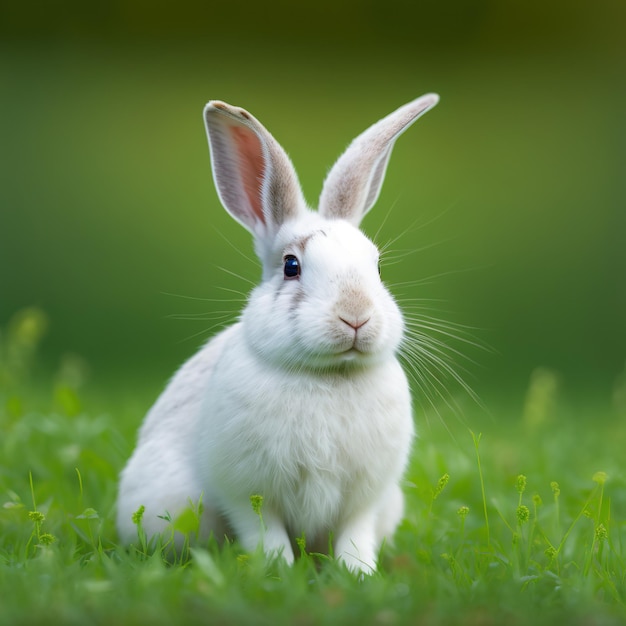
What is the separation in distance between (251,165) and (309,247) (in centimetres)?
62

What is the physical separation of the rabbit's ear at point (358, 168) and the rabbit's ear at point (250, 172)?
0.45 ft

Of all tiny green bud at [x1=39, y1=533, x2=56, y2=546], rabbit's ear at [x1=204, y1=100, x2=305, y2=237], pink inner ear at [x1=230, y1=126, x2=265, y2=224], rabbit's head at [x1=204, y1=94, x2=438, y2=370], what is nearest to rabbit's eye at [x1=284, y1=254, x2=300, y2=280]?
rabbit's head at [x1=204, y1=94, x2=438, y2=370]

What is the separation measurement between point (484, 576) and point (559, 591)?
249 mm

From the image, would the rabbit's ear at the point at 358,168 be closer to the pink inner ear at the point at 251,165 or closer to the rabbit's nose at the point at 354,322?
the pink inner ear at the point at 251,165

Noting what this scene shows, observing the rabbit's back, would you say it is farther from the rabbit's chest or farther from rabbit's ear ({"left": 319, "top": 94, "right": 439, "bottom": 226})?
rabbit's ear ({"left": 319, "top": 94, "right": 439, "bottom": 226})

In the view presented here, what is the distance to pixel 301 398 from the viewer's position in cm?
340

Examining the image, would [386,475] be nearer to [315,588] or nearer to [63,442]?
[315,588]

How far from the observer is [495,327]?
8594mm

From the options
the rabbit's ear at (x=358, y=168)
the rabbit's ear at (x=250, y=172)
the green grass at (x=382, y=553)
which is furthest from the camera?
the rabbit's ear at (x=358, y=168)

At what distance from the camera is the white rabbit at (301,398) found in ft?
11.1

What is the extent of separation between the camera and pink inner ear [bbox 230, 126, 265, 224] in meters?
3.87

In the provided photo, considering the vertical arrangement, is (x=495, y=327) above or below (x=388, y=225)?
below

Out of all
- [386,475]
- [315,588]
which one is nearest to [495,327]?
[386,475]

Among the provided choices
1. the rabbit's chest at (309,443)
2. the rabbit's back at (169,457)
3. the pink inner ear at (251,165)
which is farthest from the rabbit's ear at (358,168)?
the rabbit's chest at (309,443)
